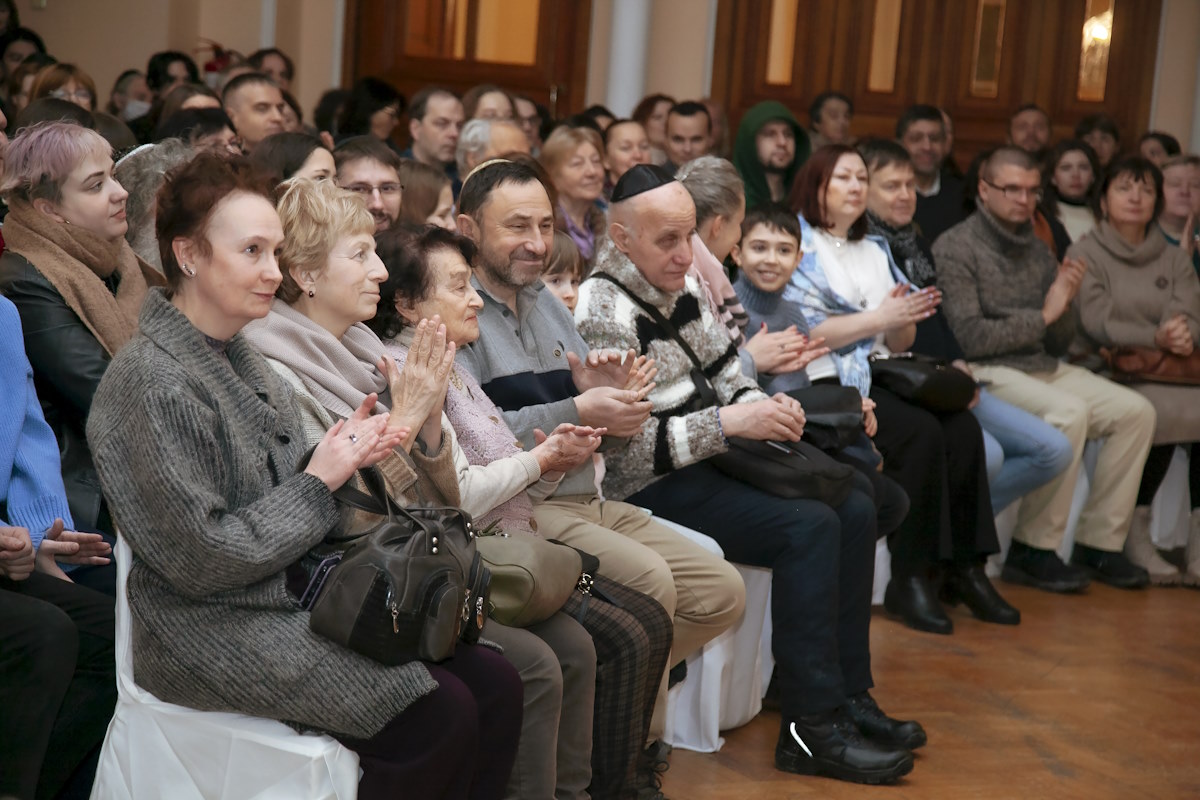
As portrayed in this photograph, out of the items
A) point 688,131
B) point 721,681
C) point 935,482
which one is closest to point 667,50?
point 688,131

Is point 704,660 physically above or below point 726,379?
below

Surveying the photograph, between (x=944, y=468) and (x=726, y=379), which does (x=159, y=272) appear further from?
(x=944, y=468)

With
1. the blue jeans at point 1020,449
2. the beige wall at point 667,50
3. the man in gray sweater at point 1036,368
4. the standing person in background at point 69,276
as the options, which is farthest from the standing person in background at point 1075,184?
the standing person in background at point 69,276

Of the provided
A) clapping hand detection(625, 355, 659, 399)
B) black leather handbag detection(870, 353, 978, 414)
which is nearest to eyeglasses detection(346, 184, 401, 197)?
clapping hand detection(625, 355, 659, 399)

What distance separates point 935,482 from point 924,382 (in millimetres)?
337

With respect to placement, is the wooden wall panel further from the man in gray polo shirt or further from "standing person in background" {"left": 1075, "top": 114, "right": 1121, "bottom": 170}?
the man in gray polo shirt

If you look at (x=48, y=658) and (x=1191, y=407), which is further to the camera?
(x=1191, y=407)

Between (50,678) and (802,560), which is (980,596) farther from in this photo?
(50,678)

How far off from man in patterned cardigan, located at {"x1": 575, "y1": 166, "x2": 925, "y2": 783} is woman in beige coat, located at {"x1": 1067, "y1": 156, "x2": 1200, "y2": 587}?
8.01 ft

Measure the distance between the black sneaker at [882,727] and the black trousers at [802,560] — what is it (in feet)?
0.13

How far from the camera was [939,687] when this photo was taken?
4141 mm

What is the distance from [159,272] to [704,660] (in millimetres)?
1648

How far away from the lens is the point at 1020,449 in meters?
5.18

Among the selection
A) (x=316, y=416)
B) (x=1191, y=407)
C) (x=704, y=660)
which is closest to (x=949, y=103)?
(x=1191, y=407)
